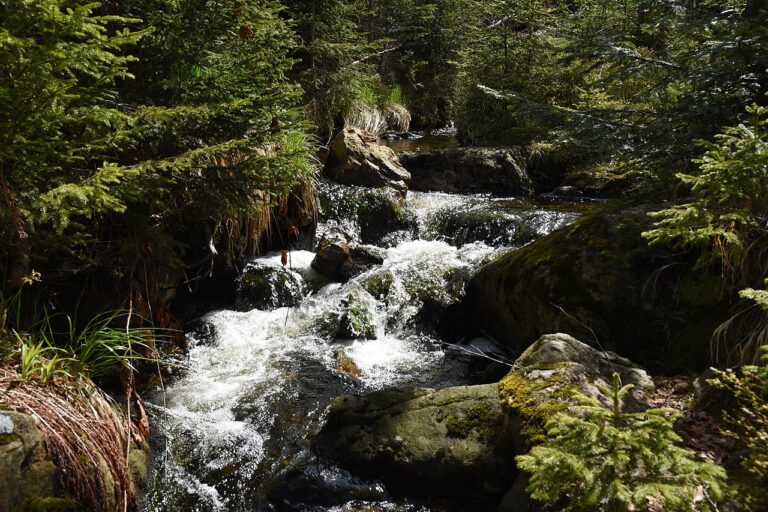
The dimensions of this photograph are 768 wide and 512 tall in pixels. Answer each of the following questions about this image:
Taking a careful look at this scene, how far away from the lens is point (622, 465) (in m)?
2.07

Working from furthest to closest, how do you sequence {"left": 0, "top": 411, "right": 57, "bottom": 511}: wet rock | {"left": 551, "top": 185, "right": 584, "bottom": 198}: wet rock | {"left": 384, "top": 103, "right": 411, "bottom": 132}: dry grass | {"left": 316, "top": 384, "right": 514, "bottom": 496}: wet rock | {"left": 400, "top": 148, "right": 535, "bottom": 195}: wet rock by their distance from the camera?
{"left": 384, "top": 103, "right": 411, "bottom": 132}: dry grass → {"left": 400, "top": 148, "right": 535, "bottom": 195}: wet rock → {"left": 551, "top": 185, "right": 584, "bottom": 198}: wet rock → {"left": 316, "top": 384, "right": 514, "bottom": 496}: wet rock → {"left": 0, "top": 411, "right": 57, "bottom": 511}: wet rock

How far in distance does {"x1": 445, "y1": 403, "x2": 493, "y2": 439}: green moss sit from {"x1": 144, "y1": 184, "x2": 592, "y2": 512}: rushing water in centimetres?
58

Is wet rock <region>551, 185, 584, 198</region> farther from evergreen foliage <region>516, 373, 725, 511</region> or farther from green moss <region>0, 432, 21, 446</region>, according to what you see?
green moss <region>0, 432, 21, 446</region>

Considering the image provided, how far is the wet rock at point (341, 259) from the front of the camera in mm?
8414

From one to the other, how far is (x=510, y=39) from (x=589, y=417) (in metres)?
13.5

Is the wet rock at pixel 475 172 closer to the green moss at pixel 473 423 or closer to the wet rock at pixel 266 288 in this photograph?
the wet rock at pixel 266 288

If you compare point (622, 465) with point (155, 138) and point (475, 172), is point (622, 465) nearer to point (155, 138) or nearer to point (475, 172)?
point (155, 138)

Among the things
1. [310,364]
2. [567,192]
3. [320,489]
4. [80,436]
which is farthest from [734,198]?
[567,192]

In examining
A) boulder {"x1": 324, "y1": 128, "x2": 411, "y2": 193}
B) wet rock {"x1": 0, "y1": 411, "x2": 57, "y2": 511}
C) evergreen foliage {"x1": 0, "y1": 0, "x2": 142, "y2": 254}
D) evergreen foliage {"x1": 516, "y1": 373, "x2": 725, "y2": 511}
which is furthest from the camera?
boulder {"x1": 324, "y1": 128, "x2": 411, "y2": 193}

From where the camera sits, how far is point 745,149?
11.1 feet

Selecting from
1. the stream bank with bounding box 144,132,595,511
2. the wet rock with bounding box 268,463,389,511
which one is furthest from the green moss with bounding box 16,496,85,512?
the wet rock with bounding box 268,463,389,511

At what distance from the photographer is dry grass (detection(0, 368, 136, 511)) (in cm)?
304

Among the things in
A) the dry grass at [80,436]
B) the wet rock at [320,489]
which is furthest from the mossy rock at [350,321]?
the dry grass at [80,436]

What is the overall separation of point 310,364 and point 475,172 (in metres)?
7.50
